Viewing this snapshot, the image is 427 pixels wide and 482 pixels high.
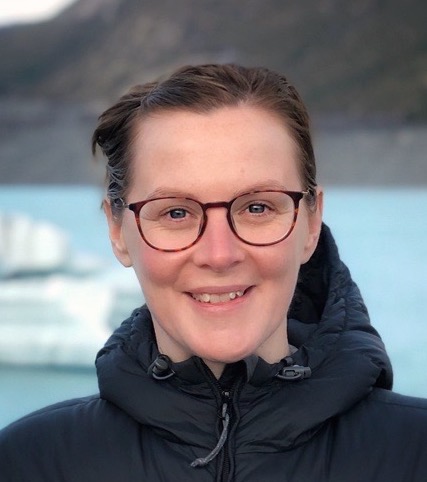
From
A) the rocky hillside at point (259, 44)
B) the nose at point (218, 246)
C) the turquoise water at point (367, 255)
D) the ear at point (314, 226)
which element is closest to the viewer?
the nose at point (218, 246)

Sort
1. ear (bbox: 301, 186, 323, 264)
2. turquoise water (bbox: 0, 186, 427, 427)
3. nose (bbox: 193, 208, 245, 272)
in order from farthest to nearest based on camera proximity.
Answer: turquoise water (bbox: 0, 186, 427, 427) → ear (bbox: 301, 186, 323, 264) → nose (bbox: 193, 208, 245, 272)

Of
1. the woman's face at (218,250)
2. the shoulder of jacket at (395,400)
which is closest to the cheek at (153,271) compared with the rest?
the woman's face at (218,250)

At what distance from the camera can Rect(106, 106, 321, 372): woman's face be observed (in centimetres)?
91

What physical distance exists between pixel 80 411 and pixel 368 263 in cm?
437

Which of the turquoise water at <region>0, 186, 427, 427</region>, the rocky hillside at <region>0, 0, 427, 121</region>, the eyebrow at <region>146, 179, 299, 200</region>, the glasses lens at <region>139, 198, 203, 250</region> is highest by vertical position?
the rocky hillside at <region>0, 0, 427, 121</region>

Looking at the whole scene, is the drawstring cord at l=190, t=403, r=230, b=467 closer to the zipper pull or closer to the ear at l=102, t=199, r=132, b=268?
the zipper pull

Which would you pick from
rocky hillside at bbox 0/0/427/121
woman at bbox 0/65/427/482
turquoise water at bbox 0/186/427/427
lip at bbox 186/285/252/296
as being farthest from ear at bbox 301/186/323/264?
rocky hillside at bbox 0/0/427/121

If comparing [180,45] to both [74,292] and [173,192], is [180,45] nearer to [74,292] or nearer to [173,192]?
[74,292]

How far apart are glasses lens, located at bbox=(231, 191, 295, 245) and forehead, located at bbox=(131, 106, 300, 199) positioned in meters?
0.01

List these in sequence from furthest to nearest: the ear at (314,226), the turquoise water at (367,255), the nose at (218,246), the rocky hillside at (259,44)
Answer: the rocky hillside at (259,44), the turquoise water at (367,255), the ear at (314,226), the nose at (218,246)

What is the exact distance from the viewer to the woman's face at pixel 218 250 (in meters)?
0.91

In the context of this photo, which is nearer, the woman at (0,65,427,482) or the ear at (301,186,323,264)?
the woman at (0,65,427,482)

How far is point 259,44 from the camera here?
5.61 meters

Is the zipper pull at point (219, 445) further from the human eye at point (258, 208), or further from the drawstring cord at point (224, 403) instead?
the human eye at point (258, 208)
